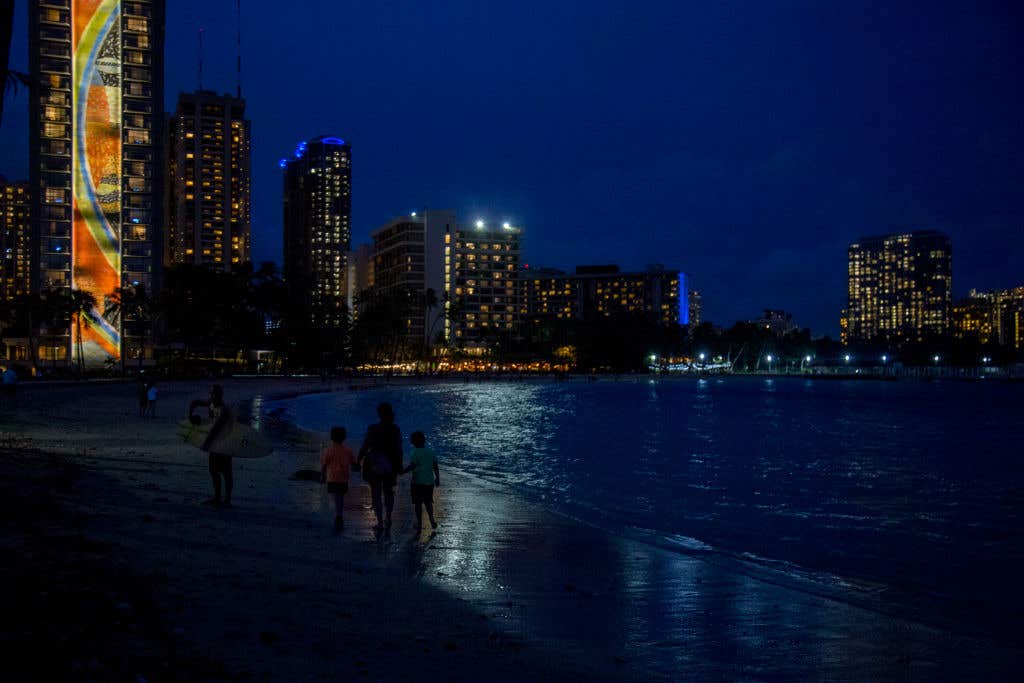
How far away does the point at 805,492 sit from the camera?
68.3 ft

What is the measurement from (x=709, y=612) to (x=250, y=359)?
143266 mm

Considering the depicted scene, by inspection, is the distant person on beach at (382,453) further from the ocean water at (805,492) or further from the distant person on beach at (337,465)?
the ocean water at (805,492)

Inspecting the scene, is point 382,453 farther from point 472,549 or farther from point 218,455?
point 218,455

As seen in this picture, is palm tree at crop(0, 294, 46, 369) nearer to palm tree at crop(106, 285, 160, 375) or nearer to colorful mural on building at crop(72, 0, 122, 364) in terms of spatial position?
palm tree at crop(106, 285, 160, 375)

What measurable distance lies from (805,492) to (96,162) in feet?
399

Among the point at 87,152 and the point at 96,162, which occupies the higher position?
the point at 87,152

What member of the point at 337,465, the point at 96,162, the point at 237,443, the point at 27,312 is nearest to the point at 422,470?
the point at 337,465

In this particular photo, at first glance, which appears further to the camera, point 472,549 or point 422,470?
point 422,470

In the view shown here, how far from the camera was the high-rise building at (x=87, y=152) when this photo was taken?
11769 cm

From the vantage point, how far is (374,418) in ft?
148

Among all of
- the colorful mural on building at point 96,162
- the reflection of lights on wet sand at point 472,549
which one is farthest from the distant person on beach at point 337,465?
the colorful mural on building at point 96,162

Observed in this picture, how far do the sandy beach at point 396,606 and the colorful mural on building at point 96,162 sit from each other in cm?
11566

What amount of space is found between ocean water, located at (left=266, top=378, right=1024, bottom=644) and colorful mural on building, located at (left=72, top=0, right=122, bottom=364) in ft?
278

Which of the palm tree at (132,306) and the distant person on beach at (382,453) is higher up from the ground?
the palm tree at (132,306)
